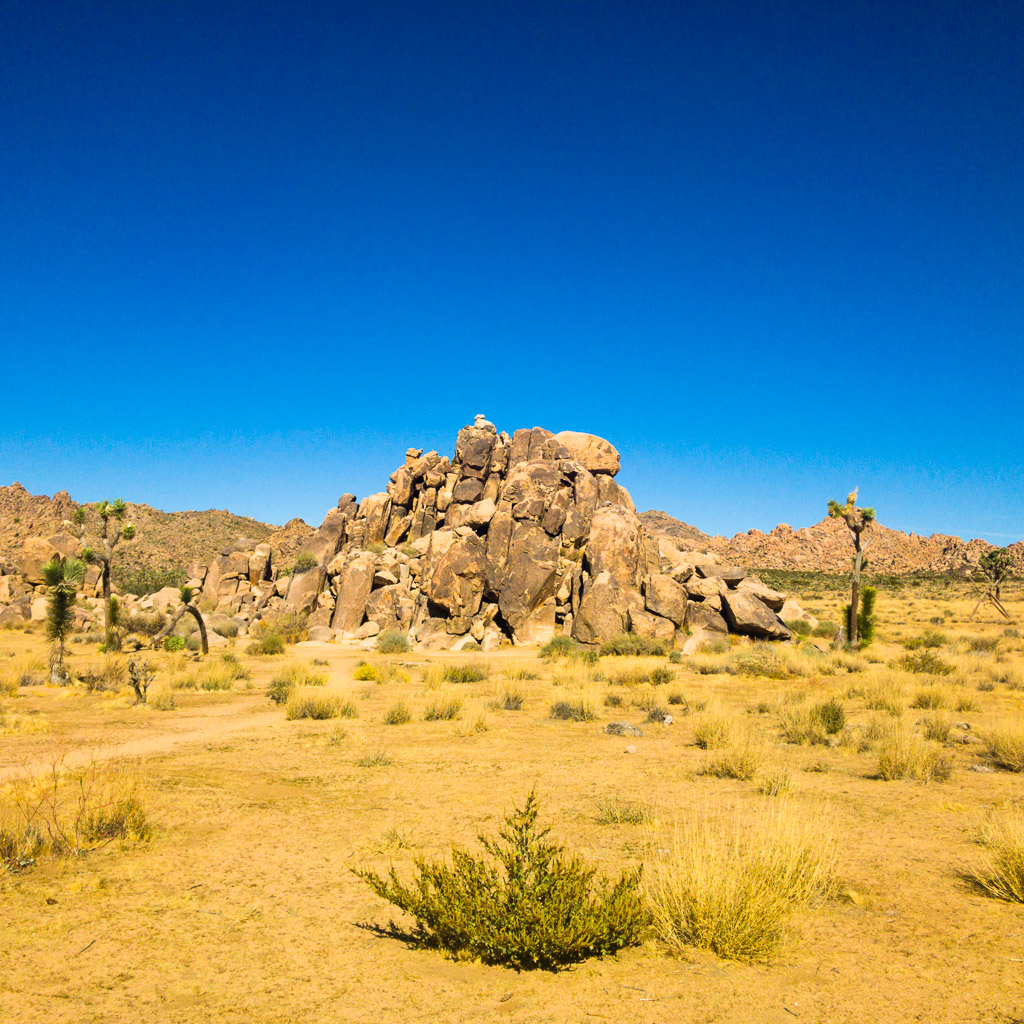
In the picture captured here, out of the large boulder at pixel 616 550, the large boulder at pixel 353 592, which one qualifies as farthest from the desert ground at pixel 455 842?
the large boulder at pixel 353 592

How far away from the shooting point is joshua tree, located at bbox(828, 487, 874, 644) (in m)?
27.2

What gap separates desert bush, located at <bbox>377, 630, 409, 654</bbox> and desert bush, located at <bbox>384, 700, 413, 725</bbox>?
15.7 metres

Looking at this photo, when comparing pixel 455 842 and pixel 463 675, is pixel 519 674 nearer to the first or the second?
pixel 463 675

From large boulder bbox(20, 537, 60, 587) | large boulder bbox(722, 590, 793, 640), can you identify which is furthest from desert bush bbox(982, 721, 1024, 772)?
large boulder bbox(20, 537, 60, 587)

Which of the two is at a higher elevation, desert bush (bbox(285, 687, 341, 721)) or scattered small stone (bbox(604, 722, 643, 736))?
scattered small stone (bbox(604, 722, 643, 736))

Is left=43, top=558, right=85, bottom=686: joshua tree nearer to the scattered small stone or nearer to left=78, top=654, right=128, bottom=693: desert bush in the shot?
left=78, top=654, right=128, bottom=693: desert bush

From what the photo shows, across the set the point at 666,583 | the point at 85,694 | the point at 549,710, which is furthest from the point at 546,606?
the point at 85,694

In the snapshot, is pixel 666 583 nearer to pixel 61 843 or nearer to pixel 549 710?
pixel 549 710

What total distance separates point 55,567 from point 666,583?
78.3 feet

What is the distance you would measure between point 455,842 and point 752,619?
25.1 meters

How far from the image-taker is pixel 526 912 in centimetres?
474

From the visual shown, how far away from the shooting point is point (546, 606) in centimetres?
3322

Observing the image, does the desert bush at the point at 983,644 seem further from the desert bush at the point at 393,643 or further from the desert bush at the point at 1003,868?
the desert bush at the point at 393,643

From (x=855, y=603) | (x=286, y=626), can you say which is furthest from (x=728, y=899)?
(x=286, y=626)
